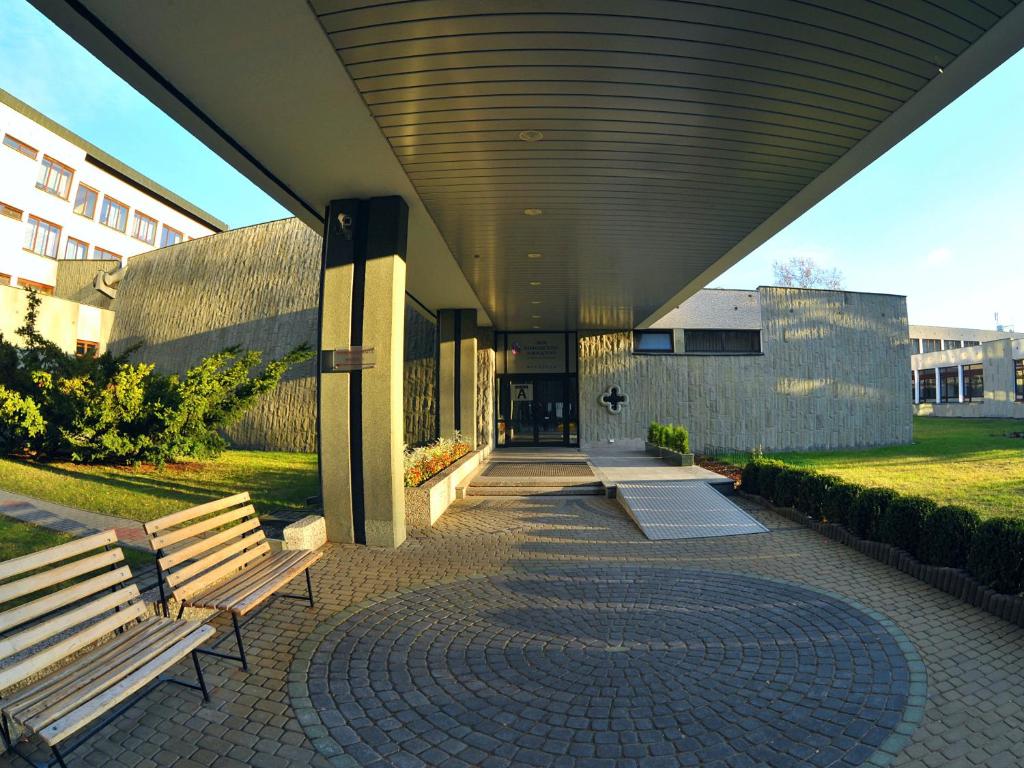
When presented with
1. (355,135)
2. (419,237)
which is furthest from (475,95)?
(419,237)

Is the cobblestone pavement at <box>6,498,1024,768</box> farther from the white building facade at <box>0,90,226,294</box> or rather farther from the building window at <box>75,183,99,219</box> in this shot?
the building window at <box>75,183,99,219</box>

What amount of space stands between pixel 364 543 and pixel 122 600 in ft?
13.1

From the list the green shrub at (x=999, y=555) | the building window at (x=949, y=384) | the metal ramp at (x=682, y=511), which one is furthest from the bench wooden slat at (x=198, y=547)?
the building window at (x=949, y=384)

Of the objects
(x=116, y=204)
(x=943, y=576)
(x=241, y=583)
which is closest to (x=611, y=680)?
(x=241, y=583)

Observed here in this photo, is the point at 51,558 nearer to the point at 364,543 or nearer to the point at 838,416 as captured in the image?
the point at 364,543

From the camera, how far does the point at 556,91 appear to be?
4.93 meters

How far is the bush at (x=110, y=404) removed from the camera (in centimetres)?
1074

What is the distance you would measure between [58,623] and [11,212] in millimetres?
30354

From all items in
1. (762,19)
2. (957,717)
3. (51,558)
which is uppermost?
(762,19)

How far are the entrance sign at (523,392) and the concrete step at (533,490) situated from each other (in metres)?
8.68

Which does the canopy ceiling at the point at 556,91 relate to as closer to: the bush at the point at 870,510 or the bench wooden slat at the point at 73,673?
the bush at the point at 870,510

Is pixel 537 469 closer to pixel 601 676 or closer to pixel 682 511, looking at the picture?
pixel 682 511

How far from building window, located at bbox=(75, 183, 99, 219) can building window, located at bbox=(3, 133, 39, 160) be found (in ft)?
10.5

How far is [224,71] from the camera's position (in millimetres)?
4547
